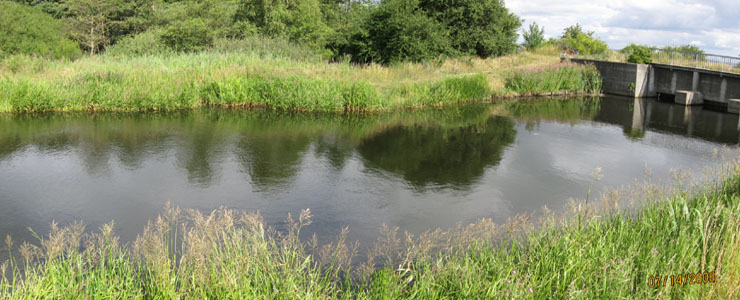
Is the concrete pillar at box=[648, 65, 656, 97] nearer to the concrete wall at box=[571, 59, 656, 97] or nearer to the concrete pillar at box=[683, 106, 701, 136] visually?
the concrete wall at box=[571, 59, 656, 97]

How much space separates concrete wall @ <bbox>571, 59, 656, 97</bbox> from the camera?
2402 centimetres

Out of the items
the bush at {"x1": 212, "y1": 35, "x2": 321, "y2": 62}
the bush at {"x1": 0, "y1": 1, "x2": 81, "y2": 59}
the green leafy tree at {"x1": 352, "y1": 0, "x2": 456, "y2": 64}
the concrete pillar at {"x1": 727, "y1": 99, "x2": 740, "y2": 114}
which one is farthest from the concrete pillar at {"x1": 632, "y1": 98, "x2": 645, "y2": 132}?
the bush at {"x1": 0, "y1": 1, "x2": 81, "y2": 59}

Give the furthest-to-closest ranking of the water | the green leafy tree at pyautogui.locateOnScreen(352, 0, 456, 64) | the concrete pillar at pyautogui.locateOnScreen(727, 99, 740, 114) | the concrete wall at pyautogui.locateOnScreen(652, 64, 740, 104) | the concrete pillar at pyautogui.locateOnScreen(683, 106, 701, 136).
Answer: the green leafy tree at pyautogui.locateOnScreen(352, 0, 456, 64), the concrete wall at pyautogui.locateOnScreen(652, 64, 740, 104), the concrete pillar at pyautogui.locateOnScreen(727, 99, 740, 114), the concrete pillar at pyautogui.locateOnScreen(683, 106, 701, 136), the water

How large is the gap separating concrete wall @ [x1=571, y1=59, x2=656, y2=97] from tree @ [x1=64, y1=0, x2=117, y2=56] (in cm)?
2795

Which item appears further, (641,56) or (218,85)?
(641,56)

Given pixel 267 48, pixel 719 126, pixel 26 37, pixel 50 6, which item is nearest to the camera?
pixel 719 126

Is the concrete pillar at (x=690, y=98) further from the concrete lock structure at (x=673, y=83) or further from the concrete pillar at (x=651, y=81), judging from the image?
the concrete pillar at (x=651, y=81)

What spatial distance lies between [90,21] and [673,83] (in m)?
31.3

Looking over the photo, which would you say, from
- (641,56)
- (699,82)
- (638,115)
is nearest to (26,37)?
(638,115)

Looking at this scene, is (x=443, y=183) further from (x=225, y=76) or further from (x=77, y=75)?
(x=77, y=75)

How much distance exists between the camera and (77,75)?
16.3 meters

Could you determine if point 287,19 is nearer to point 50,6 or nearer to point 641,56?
point 641,56

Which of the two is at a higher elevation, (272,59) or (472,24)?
(472,24)

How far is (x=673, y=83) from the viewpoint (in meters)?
23.3
